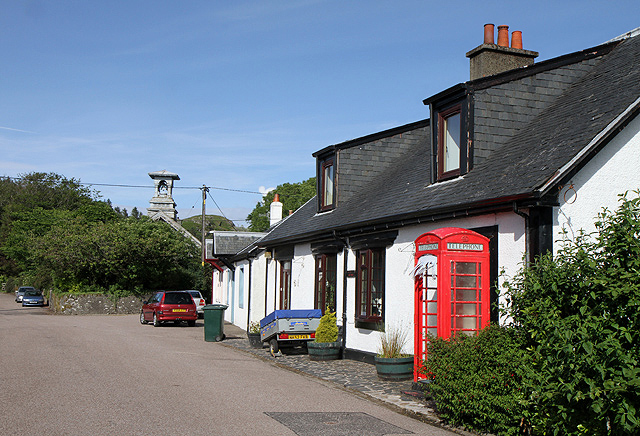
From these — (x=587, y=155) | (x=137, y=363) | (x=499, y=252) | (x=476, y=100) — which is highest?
(x=476, y=100)

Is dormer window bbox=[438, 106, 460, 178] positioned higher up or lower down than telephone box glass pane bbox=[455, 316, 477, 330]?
higher up

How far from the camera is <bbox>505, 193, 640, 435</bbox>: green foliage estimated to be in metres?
5.66

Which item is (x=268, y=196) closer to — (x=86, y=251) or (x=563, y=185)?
(x=86, y=251)

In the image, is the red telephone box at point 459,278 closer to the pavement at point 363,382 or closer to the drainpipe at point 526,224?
the drainpipe at point 526,224

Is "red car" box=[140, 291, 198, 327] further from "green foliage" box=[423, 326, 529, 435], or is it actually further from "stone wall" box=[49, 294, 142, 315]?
"green foliage" box=[423, 326, 529, 435]

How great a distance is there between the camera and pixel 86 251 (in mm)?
40094

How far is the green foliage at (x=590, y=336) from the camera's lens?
5656 millimetres

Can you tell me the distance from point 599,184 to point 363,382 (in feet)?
18.7

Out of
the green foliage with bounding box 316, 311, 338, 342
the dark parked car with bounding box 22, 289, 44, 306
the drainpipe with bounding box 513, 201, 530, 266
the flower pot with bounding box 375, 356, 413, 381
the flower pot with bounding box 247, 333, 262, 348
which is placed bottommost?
the dark parked car with bounding box 22, 289, 44, 306

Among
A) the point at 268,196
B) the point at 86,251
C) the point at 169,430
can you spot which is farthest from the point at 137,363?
the point at 268,196

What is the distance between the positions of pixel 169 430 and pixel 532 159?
7215mm

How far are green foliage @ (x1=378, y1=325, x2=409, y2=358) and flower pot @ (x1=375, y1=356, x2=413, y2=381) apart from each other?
0.52ft

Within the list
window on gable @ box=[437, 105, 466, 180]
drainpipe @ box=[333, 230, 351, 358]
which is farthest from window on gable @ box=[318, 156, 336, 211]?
window on gable @ box=[437, 105, 466, 180]

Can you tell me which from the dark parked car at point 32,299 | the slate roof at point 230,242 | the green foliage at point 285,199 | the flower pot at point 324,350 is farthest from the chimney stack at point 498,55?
the green foliage at point 285,199
